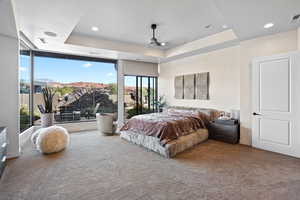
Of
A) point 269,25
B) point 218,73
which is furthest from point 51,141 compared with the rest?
point 269,25

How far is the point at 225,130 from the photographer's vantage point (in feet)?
14.8

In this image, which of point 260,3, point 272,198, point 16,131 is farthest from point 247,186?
point 16,131

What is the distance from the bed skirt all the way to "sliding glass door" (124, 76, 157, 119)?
2.10m

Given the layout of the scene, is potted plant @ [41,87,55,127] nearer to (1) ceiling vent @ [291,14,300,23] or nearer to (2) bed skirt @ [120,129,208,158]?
(2) bed skirt @ [120,129,208,158]

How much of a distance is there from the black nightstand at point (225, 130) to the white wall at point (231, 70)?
17 centimetres

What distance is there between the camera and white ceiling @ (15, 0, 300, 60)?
108 inches

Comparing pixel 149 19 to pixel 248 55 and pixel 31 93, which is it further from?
pixel 31 93

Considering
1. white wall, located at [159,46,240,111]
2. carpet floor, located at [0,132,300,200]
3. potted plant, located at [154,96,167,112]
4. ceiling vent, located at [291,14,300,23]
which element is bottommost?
carpet floor, located at [0,132,300,200]

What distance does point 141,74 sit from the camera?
7004mm

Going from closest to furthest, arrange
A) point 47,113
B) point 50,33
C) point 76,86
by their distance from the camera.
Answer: point 50,33
point 47,113
point 76,86

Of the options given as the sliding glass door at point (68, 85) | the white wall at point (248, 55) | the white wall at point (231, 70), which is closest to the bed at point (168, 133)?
the white wall at point (231, 70)

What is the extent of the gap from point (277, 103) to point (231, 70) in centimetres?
168

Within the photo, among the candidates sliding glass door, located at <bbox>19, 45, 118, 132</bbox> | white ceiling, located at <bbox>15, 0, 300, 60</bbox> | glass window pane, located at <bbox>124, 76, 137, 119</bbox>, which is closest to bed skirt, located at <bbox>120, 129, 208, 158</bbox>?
sliding glass door, located at <bbox>19, 45, 118, 132</bbox>

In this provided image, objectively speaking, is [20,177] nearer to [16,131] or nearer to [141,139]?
[16,131]
